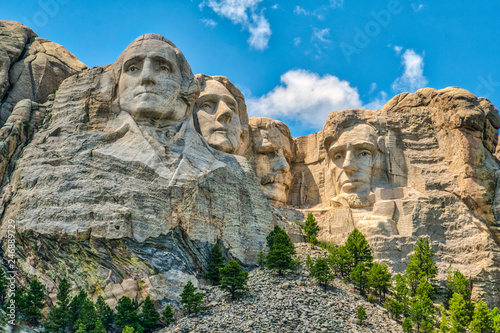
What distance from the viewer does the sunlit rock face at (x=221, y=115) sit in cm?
3512

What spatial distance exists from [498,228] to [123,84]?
56.3 feet

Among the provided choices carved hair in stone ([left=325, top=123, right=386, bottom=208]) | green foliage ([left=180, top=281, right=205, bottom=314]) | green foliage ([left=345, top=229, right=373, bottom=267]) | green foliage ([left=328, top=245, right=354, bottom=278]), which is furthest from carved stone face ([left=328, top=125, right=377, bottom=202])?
green foliage ([left=180, top=281, right=205, bottom=314])

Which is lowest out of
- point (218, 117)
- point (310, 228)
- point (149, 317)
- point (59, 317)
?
point (59, 317)

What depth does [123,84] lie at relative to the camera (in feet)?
108

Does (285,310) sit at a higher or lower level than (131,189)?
lower

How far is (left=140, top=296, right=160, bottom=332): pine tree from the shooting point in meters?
25.9

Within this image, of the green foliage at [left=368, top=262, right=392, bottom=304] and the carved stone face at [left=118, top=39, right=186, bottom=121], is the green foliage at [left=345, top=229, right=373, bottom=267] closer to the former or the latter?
the green foliage at [left=368, top=262, right=392, bottom=304]

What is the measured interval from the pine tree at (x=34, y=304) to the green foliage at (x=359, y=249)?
1214 centimetres

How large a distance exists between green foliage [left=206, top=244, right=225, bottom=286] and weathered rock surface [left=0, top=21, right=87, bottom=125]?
11.2 m

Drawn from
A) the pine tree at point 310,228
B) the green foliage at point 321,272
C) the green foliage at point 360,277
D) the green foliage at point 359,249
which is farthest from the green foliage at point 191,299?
the pine tree at point 310,228

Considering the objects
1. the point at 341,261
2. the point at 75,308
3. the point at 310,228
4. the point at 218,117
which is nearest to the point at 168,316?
the point at 75,308

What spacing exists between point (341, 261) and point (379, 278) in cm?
179

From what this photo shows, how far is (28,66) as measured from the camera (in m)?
36.2

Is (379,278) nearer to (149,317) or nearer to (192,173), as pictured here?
(192,173)
